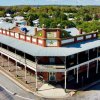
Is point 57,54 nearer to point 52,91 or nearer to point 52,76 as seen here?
point 52,76

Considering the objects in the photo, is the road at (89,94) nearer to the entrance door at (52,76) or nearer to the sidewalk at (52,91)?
the sidewalk at (52,91)

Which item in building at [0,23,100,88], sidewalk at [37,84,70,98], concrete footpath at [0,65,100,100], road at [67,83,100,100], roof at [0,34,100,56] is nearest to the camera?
road at [67,83,100,100]

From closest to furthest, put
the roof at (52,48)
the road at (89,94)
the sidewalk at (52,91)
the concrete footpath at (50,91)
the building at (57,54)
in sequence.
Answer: the road at (89,94) < the concrete footpath at (50,91) < the sidewalk at (52,91) < the roof at (52,48) < the building at (57,54)

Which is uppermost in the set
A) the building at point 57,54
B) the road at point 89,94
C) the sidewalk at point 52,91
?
the building at point 57,54

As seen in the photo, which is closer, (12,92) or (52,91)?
(12,92)

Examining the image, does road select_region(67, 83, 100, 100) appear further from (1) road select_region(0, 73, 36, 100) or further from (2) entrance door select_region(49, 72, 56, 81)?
(1) road select_region(0, 73, 36, 100)

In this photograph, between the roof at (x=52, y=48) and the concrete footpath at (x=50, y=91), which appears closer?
the concrete footpath at (x=50, y=91)

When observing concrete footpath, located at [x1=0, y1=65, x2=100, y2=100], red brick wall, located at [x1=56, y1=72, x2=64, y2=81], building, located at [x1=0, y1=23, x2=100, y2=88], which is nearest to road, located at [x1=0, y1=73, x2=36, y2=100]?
concrete footpath, located at [x1=0, y1=65, x2=100, y2=100]

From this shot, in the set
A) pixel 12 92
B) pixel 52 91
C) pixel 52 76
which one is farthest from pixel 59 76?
pixel 12 92

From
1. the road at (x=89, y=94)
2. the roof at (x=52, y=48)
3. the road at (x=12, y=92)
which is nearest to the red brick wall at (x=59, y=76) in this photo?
the roof at (x=52, y=48)
